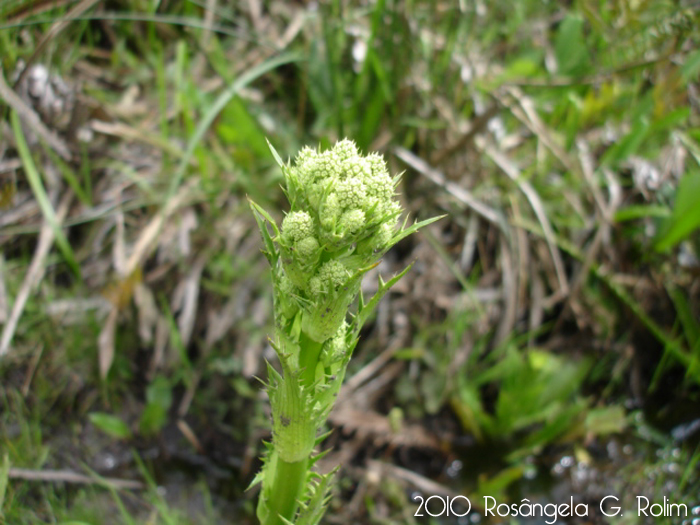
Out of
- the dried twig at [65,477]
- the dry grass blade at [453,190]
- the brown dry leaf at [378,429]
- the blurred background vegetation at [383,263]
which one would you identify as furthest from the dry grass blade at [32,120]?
the brown dry leaf at [378,429]

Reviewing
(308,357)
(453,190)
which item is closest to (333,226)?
(308,357)

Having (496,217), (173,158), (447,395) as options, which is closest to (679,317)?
(496,217)

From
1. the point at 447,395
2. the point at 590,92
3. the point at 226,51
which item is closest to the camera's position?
the point at 447,395

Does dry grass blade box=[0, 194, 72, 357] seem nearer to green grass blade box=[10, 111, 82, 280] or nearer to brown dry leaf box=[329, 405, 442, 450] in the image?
green grass blade box=[10, 111, 82, 280]

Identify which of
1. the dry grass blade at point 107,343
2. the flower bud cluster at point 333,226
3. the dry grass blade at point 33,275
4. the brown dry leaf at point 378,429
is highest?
the flower bud cluster at point 333,226

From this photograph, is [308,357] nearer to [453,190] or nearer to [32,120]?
[453,190]

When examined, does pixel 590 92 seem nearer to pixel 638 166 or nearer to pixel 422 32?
pixel 638 166

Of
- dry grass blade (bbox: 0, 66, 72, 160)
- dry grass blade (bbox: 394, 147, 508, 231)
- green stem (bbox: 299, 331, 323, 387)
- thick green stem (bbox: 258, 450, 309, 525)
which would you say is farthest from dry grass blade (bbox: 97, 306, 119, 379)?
dry grass blade (bbox: 394, 147, 508, 231)

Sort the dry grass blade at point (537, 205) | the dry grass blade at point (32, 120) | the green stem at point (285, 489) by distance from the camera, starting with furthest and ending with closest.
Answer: the dry grass blade at point (537, 205) → the dry grass blade at point (32, 120) → the green stem at point (285, 489)

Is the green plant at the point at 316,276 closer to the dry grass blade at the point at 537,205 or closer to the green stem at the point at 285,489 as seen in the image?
the green stem at the point at 285,489
